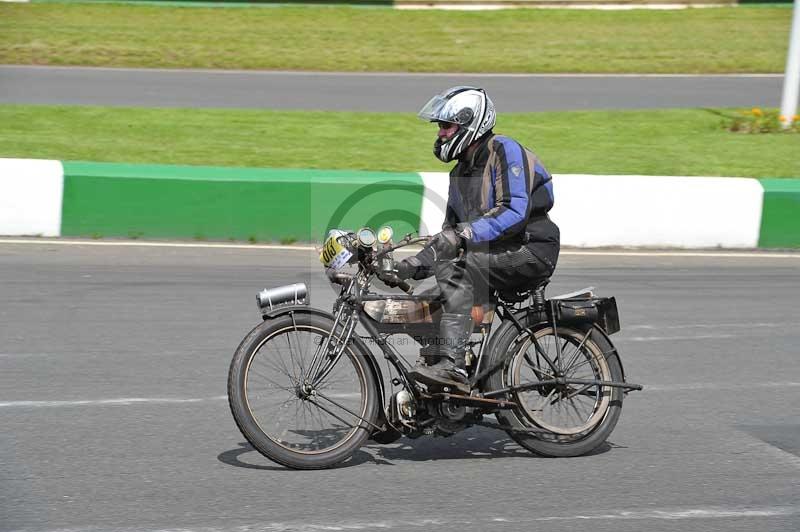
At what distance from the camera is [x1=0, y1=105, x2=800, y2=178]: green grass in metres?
14.2

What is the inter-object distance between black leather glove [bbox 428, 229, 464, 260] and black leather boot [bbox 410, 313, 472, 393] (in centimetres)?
34

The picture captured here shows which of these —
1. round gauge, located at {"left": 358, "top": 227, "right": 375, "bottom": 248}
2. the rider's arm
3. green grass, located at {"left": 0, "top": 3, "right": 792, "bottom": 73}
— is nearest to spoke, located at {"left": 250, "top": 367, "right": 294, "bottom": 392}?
round gauge, located at {"left": 358, "top": 227, "right": 375, "bottom": 248}

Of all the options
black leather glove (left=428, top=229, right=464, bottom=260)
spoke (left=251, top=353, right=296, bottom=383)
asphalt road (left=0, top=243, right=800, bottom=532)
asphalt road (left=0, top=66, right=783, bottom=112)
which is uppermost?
asphalt road (left=0, top=66, right=783, bottom=112)

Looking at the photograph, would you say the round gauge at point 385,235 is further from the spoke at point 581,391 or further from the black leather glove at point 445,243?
the spoke at point 581,391

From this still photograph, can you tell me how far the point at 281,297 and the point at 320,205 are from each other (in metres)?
6.30

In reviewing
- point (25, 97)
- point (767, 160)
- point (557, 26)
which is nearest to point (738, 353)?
point (767, 160)

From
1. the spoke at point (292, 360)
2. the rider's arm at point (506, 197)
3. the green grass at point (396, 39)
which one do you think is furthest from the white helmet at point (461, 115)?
the green grass at point (396, 39)

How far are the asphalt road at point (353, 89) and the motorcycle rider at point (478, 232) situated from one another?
513 inches

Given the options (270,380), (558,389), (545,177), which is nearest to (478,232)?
(545,177)

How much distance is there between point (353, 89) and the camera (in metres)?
21.1

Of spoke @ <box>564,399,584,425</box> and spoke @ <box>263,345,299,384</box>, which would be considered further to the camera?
spoke @ <box>564,399,584,425</box>

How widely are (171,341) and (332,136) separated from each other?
25.9ft

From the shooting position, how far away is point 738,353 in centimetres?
826

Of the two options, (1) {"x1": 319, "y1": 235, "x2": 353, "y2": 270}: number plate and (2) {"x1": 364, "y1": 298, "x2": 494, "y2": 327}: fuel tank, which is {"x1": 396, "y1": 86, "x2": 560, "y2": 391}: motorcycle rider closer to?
(2) {"x1": 364, "y1": 298, "x2": 494, "y2": 327}: fuel tank
